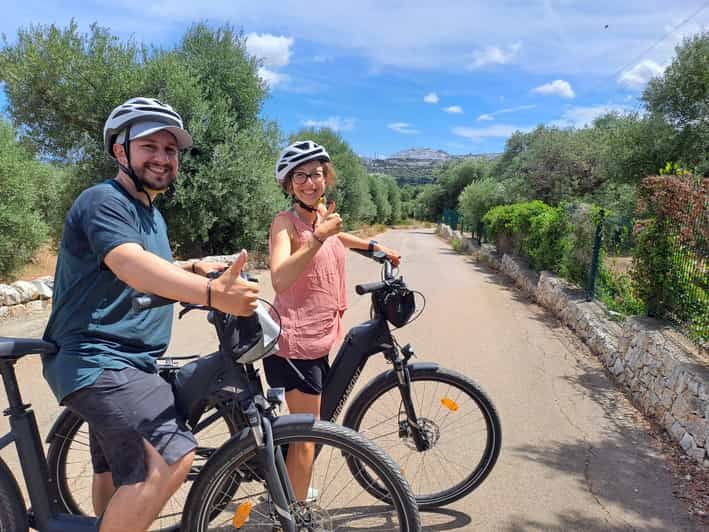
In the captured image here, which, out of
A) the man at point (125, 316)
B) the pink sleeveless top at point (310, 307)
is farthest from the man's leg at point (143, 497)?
the pink sleeveless top at point (310, 307)

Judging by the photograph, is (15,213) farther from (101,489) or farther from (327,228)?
(327,228)

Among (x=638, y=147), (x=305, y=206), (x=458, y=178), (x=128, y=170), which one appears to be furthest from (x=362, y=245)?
(x=458, y=178)

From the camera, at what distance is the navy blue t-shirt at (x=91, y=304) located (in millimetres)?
1675

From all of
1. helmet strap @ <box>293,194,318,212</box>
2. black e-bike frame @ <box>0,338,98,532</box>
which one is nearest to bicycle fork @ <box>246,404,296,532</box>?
black e-bike frame @ <box>0,338,98,532</box>

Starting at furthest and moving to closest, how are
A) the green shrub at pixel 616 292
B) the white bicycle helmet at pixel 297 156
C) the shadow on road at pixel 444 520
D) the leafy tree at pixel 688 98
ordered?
1. the leafy tree at pixel 688 98
2. the green shrub at pixel 616 292
3. the shadow on road at pixel 444 520
4. the white bicycle helmet at pixel 297 156

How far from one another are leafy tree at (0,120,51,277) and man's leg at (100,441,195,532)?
10.3 meters

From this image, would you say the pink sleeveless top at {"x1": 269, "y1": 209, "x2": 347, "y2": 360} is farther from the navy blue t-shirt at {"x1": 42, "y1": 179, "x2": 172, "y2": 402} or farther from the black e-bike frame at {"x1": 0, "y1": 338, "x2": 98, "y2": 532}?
the black e-bike frame at {"x1": 0, "y1": 338, "x2": 98, "y2": 532}

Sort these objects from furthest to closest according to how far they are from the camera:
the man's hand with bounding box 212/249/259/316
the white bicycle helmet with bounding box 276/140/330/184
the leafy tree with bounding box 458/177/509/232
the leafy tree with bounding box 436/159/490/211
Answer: the leafy tree with bounding box 436/159/490/211
the leafy tree with bounding box 458/177/509/232
the white bicycle helmet with bounding box 276/140/330/184
the man's hand with bounding box 212/249/259/316

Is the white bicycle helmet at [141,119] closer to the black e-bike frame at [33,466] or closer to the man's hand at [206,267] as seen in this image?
the man's hand at [206,267]

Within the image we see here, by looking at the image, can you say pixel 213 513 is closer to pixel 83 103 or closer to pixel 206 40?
pixel 83 103

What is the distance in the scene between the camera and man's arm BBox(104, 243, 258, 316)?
1.56 meters

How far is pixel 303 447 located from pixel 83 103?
11.6 metres

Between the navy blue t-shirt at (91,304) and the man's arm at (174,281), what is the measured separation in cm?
9

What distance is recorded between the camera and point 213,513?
1.98 m
